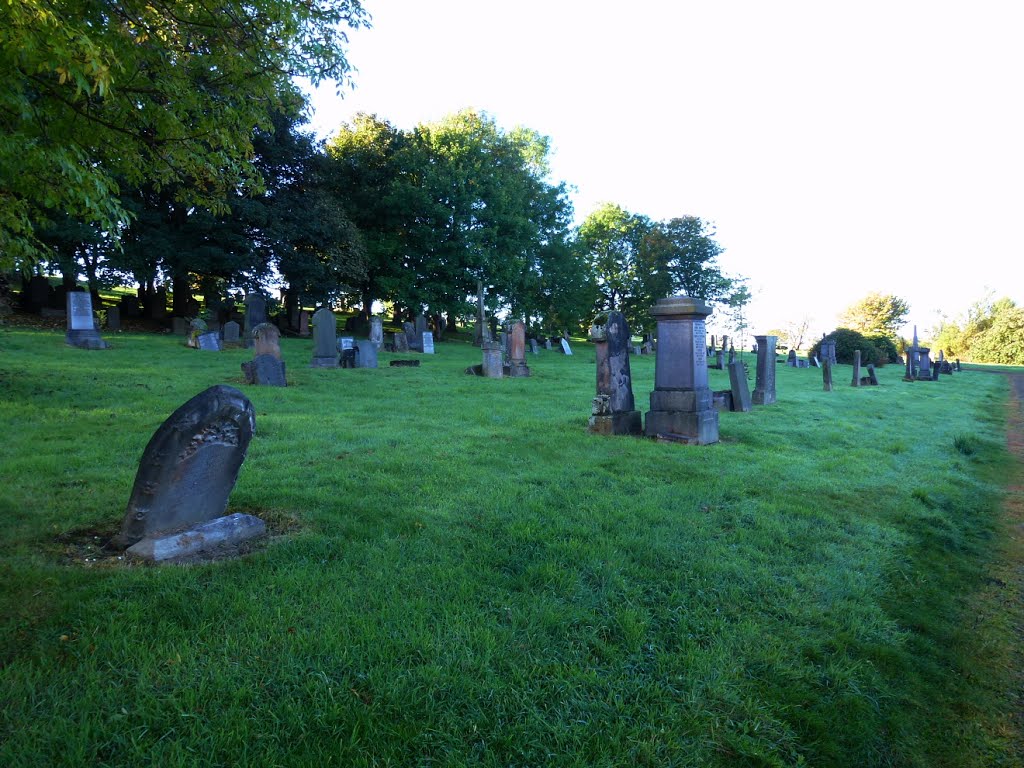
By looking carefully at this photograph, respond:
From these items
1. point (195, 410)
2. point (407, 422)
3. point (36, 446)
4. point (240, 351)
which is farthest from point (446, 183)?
point (195, 410)

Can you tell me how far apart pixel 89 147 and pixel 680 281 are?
4514 centimetres

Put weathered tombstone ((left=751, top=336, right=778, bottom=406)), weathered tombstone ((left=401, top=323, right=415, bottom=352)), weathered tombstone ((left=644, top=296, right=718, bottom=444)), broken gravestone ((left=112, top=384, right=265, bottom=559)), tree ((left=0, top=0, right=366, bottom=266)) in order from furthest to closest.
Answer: weathered tombstone ((left=401, top=323, right=415, bottom=352)) < weathered tombstone ((left=751, top=336, right=778, bottom=406)) < weathered tombstone ((left=644, top=296, right=718, bottom=444)) < broken gravestone ((left=112, top=384, right=265, bottom=559)) < tree ((left=0, top=0, right=366, bottom=266))

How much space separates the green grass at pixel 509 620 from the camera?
7.51ft

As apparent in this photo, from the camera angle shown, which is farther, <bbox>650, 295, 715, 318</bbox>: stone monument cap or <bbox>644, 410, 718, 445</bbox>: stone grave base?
<bbox>650, 295, 715, 318</bbox>: stone monument cap

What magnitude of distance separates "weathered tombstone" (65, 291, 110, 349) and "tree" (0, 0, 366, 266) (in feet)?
39.8

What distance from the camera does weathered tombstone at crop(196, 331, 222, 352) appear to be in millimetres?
19047

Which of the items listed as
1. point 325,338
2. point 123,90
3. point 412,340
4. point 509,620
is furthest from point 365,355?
point 509,620

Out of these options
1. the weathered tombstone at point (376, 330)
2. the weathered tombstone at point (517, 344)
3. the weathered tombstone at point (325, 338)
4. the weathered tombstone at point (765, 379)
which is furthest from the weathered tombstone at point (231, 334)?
the weathered tombstone at point (765, 379)

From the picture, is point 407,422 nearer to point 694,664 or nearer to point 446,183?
point 694,664

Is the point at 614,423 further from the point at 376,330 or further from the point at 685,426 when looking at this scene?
the point at 376,330

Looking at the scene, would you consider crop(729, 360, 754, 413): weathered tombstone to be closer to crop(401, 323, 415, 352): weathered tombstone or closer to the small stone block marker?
the small stone block marker

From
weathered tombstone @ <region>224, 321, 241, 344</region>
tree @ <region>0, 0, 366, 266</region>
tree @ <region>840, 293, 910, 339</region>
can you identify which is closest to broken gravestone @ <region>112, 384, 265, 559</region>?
tree @ <region>0, 0, 366, 266</region>

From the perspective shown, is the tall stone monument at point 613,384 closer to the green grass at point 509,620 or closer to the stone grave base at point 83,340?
the green grass at point 509,620

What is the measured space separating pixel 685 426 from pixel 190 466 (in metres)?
6.64
